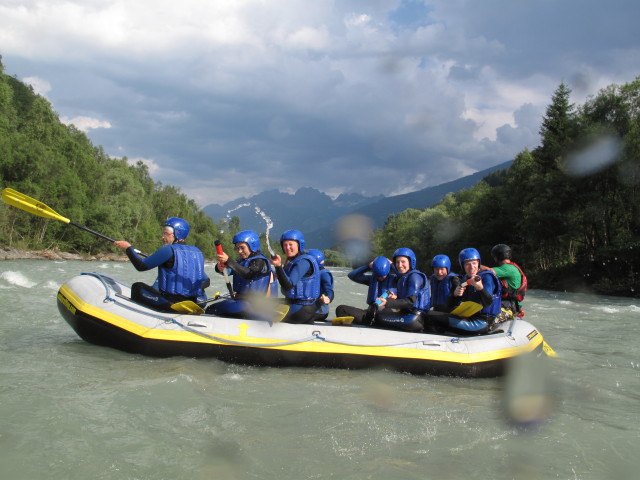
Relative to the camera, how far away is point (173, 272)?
608 cm

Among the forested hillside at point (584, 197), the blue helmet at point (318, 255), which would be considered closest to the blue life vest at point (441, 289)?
the blue helmet at point (318, 255)

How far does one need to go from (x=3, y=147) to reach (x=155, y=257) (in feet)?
111

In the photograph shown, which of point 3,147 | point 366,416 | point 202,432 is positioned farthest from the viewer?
point 3,147

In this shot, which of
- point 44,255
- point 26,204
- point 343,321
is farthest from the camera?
point 44,255

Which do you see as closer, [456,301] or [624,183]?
[456,301]

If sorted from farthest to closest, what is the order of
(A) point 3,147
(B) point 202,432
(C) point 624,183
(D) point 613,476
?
(A) point 3,147
(C) point 624,183
(B) point 202,432
(D) point 613,476

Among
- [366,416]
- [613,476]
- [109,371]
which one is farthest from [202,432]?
[613,476]

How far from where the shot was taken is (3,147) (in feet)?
109

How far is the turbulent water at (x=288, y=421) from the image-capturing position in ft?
10.7

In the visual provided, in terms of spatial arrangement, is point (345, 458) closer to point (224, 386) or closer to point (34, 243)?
point (224, 386)

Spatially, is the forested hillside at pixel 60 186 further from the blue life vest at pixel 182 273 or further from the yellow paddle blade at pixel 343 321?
the yellow paddle blade at pixel 343 321

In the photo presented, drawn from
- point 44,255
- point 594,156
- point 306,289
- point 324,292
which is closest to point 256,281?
point 306,289

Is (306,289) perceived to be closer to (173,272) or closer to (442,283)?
(173,272)

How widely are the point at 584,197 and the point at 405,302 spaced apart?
20.3 m
